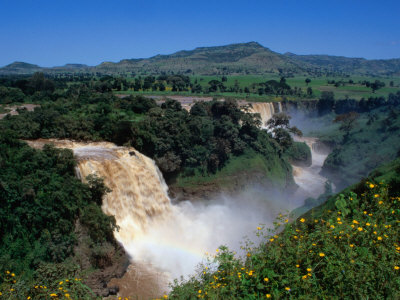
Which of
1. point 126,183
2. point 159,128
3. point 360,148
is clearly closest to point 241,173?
point 159,128

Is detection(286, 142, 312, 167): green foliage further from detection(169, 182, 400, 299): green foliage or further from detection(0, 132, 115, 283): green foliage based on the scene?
detection(169, 182, 400, 299): green foliage

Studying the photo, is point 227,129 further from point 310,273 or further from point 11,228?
point 310,273

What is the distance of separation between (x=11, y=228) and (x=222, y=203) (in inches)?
661

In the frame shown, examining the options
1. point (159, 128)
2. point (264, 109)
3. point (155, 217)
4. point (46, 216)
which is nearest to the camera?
point (46, 216)

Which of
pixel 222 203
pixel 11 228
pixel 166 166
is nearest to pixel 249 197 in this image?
pixel 222 203

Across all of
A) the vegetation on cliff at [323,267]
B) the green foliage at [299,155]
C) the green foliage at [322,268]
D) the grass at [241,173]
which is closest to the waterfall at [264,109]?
the green foliage at [299,155]

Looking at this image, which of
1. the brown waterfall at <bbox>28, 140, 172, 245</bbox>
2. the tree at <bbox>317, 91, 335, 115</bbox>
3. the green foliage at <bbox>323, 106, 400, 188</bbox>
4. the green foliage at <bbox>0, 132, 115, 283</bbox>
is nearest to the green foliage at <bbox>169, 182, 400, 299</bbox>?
the green foliage at <bbox>0, 132, 115, 283</bbox>

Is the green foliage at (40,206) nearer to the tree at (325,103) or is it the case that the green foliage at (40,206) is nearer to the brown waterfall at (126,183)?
the brown waterfall at (126,183)

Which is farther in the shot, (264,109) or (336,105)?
(336,105)

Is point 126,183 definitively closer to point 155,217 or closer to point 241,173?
point 155,217

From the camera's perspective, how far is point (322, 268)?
6.22 metres

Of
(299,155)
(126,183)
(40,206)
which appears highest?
(40,206)

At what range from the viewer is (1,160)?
53.8 ft

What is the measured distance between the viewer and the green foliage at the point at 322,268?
225 inches
